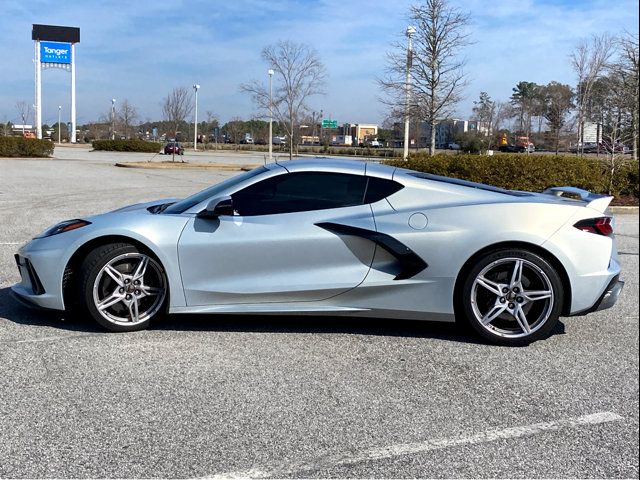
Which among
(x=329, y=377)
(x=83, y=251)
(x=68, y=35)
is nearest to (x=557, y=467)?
(x=329, y=377)

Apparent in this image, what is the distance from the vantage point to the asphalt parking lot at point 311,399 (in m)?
2.80

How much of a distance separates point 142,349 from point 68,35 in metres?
75.7

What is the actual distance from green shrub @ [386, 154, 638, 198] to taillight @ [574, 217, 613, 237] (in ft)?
37.3

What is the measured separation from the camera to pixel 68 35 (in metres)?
70.6

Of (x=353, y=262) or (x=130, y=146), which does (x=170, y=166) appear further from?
(x=353, y=262)

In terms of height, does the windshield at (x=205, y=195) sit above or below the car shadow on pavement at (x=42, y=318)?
above

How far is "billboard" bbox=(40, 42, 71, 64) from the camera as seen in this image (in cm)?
6606

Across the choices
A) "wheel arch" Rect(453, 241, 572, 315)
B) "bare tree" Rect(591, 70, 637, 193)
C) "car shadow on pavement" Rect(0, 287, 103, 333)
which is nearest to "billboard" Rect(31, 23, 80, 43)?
"bare tree" Rect(591, 70, 637, 193)

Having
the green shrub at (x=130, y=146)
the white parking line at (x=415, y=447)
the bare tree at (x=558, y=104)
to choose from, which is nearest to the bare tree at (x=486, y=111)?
the bare tree at (x=558, y=104)

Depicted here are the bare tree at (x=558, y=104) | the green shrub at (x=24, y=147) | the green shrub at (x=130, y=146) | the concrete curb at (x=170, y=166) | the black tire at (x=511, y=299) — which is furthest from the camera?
the green shrub at (x=130, y=146)

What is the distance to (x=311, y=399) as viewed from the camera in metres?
3.49

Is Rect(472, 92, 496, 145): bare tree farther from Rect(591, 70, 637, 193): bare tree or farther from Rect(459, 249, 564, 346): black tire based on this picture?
Rect(459, 249, 564, 346): black tire

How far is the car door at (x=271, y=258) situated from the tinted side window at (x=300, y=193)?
0.30 feet

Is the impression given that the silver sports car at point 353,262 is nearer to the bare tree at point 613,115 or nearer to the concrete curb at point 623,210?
the concrete curb at point 623,210
